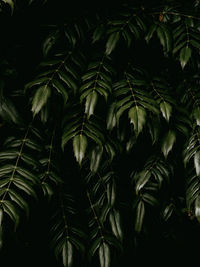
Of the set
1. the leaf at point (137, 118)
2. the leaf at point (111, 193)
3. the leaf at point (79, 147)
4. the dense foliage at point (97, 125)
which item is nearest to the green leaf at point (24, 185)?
the dense foliage at point (97, 125)

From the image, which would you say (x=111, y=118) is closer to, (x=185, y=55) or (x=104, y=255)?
(x=185, y=55)

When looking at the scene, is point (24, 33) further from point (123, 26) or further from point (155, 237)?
point (155, 237)

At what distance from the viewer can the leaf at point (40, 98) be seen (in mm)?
1292

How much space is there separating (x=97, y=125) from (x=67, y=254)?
61cm

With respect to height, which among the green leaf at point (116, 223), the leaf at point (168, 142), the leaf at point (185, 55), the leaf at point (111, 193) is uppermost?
the leaf at point (185, 55)

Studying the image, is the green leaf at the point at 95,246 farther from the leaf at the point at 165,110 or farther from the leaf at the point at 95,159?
the leaf at the point at 165,110

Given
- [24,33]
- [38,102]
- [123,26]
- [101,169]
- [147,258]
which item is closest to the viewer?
[38,102]

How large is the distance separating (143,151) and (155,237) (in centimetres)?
57

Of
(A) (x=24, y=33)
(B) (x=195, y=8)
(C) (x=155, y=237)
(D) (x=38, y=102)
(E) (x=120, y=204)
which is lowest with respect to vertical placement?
(C) (x=155, y=237)

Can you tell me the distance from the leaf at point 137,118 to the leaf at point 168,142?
232 millimetres

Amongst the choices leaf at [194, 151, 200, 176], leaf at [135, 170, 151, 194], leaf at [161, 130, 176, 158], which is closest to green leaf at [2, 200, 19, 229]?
leaf at [135, 170, 151, 194]

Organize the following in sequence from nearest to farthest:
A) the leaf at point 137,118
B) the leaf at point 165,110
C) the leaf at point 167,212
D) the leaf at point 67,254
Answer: the leaf at point 137,118, the leaf at point 165,110, the leaf at point 67,254, the leaf at point 167,212

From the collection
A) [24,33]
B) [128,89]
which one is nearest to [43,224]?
[128,89]

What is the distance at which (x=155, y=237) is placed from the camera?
73.9 inches
